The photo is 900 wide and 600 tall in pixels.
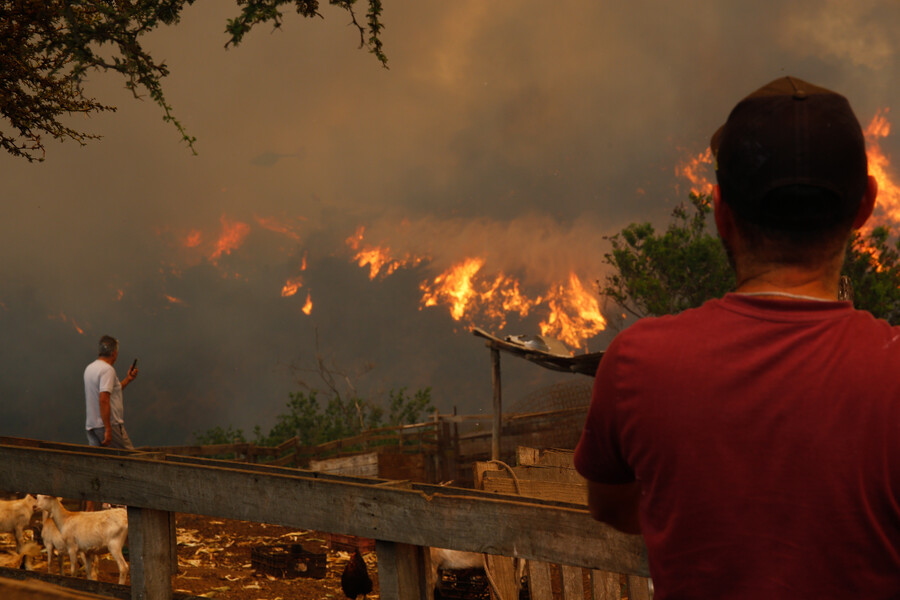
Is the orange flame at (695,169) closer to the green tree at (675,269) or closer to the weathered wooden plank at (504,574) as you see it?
the green tree at (675,269)

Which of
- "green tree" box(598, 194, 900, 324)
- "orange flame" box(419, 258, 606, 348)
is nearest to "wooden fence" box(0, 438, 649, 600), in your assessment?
"green tree" box(598, 194, 900, 324)

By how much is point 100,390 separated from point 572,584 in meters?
6.53

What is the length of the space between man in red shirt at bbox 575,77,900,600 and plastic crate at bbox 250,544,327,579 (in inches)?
296

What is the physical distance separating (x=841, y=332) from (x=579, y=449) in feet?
1.69

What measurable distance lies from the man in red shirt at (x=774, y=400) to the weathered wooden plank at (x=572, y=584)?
2.76 metres

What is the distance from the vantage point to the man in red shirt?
3.76ft

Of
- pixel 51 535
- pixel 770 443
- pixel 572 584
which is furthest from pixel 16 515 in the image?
pixel 770 443

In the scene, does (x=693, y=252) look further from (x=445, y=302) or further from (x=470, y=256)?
(x=445, y=302)

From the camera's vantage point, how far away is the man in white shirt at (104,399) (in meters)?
8.57

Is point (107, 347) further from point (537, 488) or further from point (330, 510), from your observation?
point (330, 510)

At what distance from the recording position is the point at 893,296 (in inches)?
1062

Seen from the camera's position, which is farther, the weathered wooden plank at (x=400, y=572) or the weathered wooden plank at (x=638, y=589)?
the weathered wooden plank at (x=638, y=589)

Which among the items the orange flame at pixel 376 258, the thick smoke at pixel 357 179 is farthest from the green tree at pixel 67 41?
the orange flame at pixel 376 258

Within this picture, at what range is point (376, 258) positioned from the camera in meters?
92.4
